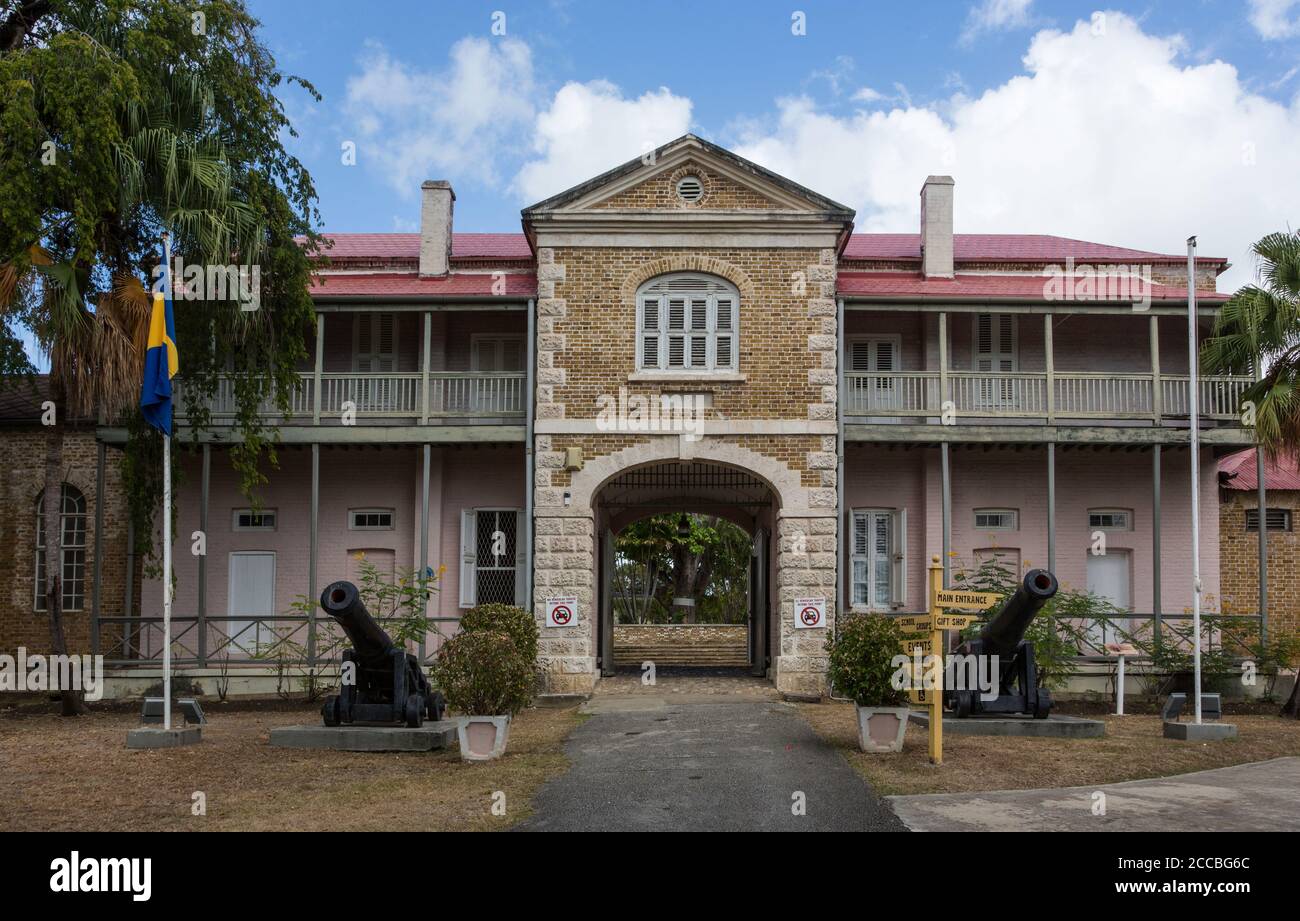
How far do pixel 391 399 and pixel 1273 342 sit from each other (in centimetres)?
1224

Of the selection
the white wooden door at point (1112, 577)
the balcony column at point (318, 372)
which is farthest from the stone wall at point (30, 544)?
the white wooden door at point (1112, 577)

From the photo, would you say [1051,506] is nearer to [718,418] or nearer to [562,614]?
[718,418]

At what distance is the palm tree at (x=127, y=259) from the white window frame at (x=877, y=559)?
31.7ft

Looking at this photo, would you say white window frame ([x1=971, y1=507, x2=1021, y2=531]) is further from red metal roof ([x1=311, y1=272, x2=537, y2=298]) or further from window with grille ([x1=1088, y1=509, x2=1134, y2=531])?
red metal roof ([x1=311, y1=272, x2=537, y2=298])

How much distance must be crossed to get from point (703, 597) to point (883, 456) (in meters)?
17.8

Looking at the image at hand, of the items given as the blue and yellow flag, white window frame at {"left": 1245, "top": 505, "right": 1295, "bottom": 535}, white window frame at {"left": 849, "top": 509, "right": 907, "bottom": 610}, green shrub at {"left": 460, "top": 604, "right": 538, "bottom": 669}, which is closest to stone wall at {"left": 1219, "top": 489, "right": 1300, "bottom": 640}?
white window frame at {"left": 1245, "top": 505, "right": 1295, "bottom": 535}

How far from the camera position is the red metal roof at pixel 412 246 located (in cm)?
2152

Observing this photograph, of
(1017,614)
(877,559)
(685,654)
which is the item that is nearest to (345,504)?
(877,559)

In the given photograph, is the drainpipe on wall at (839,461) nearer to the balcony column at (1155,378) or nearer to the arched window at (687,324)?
the arched window at (687,324)

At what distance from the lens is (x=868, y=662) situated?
12.0 m

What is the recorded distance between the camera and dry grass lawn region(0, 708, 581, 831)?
341 inches

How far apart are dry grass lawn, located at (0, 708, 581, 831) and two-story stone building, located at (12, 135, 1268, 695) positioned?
208 inches

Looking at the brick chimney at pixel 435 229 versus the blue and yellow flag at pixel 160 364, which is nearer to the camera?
the blue and yellow flag at pixel 160 364
